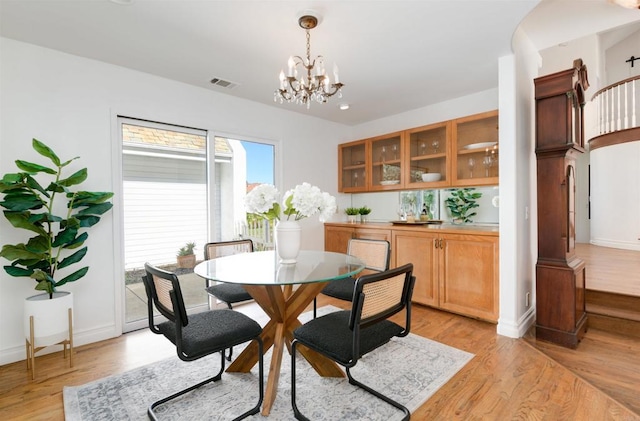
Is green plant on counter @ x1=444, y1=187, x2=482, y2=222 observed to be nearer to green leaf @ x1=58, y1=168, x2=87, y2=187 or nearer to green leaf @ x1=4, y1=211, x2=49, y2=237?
green leaf @ x1=58, y1=168, x2=87, y2=187

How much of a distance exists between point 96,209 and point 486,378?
3309 millimetres

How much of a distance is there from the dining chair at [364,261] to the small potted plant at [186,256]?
1677 mm

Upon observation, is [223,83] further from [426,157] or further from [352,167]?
[426,157]

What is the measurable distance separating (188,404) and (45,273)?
1543 mm

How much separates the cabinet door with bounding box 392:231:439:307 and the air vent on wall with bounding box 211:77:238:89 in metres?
2.56

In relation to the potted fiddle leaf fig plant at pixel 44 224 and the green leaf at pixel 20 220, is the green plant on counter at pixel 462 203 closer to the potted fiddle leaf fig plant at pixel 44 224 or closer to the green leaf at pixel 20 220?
the potted fiddle leaf fig plant at pixel 44 224

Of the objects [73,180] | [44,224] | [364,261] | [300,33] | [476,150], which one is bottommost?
[364,261]

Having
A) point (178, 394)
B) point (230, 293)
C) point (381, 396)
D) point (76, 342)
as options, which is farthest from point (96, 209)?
point (381, 396)

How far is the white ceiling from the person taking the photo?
6.71 ft

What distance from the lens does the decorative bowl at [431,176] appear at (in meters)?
3.75

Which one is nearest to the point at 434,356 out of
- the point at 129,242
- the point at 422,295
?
the point at 422,295

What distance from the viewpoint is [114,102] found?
9.43 ft

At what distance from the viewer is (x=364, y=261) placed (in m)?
2.79

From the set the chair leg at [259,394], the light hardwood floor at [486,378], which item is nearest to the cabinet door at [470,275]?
the light hardwood floor at [486,378]
